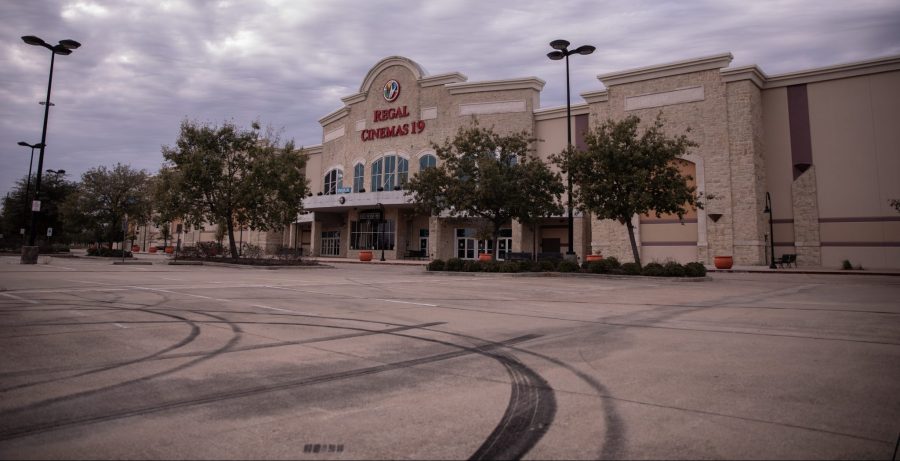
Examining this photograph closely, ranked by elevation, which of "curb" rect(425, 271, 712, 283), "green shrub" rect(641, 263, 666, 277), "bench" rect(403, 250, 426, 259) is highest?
"bench" rect(403, 250, 426, 259)

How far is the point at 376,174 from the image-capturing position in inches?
2084

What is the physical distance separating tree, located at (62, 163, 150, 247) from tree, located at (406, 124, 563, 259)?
92.9ft

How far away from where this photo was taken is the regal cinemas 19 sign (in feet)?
165

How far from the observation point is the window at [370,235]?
5069cm

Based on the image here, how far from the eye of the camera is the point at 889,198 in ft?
104

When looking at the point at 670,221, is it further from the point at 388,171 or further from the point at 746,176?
the point at 388,171

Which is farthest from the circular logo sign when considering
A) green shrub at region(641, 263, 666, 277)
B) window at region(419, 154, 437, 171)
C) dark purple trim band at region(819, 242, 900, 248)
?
dark purple trim band at region(819, 242, 900, 248)

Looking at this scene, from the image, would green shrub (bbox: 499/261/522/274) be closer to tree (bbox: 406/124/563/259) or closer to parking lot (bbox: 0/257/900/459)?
tree (bbox: 406/124/563/259)

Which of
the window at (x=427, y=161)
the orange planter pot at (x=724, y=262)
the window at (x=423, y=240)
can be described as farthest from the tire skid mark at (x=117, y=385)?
the window at (x=423, y=240)

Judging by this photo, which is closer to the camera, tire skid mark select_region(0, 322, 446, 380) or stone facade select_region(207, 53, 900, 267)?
tire skid mark select_region(0, 322, 446, 380)

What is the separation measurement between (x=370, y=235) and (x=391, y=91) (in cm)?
1492

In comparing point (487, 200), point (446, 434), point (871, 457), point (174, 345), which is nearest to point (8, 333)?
point (174, 345)

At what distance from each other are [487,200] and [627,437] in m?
23.2

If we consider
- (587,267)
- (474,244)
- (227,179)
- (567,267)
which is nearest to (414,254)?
(474,244)
